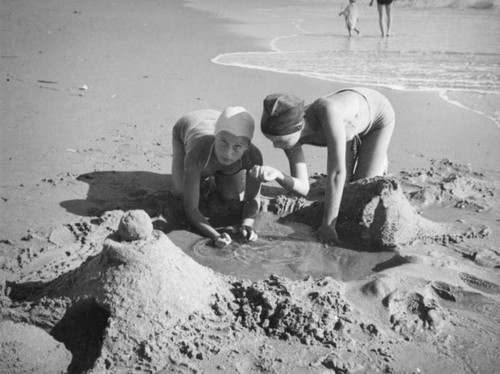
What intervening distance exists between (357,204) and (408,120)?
8.01 feet

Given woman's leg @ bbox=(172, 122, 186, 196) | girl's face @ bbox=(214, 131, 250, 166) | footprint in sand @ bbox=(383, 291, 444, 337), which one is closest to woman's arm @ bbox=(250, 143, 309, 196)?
A: girl's face @ bbox=(214, 131, 250, 166)

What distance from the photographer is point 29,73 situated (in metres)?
6.60

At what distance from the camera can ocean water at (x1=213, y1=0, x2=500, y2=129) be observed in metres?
6.90

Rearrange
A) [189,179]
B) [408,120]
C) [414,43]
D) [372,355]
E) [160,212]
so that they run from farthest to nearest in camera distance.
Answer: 1. [414,43]
2. [408,120]
3. [160,212]
4. [189,179]
5. [372,355]

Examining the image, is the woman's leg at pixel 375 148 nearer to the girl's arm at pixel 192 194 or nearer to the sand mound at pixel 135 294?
the girl's arm at pixel 192 194

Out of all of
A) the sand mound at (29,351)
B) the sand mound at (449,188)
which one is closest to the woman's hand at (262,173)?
the sand mound at (449,188)

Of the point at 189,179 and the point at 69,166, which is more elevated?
the point at 189,179

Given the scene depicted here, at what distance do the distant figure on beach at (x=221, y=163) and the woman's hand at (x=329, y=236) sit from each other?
47 cm

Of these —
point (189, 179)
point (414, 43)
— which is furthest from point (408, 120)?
point (414, 43)

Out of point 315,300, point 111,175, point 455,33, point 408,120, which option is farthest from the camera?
point 455,33

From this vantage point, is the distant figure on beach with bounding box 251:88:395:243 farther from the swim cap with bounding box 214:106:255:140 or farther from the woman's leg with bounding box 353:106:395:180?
the swim cap with bounding box 214:106:255:140

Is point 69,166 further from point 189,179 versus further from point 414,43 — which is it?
point 414,43

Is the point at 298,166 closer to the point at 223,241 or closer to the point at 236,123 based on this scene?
the point at 236,123

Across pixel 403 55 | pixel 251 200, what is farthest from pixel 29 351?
pixel 403 55
